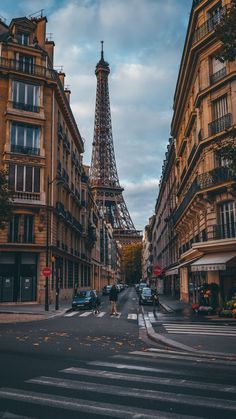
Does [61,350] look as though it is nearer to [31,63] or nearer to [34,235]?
[34,235]

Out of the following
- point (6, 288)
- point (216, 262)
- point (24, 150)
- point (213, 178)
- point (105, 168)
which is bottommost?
point (6, 288)

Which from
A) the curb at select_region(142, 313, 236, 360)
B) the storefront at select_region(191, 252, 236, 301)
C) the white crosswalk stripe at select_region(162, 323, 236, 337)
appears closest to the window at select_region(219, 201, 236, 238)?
the storefront at select_region(191, 252, 236, 301)

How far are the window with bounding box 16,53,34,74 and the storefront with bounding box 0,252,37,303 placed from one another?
16415 millimetres

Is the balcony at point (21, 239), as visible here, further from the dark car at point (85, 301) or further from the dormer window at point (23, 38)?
the dormer window at point (23, 38)

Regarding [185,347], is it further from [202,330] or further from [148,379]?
[202,330]

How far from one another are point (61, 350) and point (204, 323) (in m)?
9.26

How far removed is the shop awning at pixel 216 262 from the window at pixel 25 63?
Answer: 23.9 m

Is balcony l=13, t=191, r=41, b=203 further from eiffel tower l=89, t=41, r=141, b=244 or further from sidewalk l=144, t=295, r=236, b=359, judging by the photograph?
eiffel tower l=89, t=41, r=141, b=244

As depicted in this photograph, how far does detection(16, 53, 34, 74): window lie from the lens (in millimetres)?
36562

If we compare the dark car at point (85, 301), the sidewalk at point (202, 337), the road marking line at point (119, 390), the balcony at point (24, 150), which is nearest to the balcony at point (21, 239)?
the dark car at point (85, 301)

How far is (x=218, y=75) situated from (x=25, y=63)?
62.9 ft

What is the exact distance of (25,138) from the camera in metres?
36.1

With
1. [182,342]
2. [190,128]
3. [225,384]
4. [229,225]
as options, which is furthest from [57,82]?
[225,384]

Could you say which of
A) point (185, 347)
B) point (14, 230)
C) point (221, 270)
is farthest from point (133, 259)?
point (185, 347)
